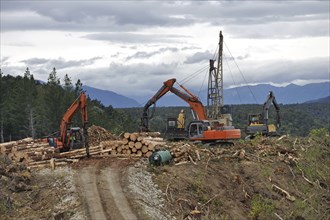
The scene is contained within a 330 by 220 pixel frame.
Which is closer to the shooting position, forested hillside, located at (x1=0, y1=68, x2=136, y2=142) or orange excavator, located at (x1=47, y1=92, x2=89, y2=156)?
orange excavator, located at (x1=47, y1=92, x2=89, y2=156)

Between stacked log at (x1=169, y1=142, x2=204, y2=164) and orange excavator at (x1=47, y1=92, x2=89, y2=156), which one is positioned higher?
orange excavator at (x1=47, y1=92, x2=89, y2=156)

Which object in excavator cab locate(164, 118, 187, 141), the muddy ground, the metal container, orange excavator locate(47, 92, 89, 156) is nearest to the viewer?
the muddy ground

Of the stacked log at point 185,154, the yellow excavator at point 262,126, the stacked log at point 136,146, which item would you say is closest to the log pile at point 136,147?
the stacked log at point 136,146

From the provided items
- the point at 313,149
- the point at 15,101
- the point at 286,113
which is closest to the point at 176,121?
the point at 313,149

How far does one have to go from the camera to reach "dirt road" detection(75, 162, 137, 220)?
19625mm

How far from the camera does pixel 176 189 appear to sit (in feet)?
77.2

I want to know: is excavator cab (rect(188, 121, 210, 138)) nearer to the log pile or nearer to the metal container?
the log pile

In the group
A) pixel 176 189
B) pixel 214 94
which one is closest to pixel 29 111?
pixel 214 94

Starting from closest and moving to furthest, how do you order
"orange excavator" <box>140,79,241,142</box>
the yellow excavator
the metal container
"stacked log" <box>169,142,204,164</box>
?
the metal container < "stacked log" <box>169,142,204,164</box> < "orange excavator" <box>140,79,241,142</box> < the yellow excavator

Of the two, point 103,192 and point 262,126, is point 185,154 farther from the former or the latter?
point 262,126

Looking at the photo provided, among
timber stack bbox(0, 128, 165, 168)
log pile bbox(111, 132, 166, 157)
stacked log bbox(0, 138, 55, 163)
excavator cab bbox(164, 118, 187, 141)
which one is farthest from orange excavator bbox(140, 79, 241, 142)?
stacked log bbox(0, 138, 55, 163)

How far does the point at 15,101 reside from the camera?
227ft

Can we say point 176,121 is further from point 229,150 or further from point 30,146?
point 30,146

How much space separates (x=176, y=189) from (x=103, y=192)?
3451 millimetres
